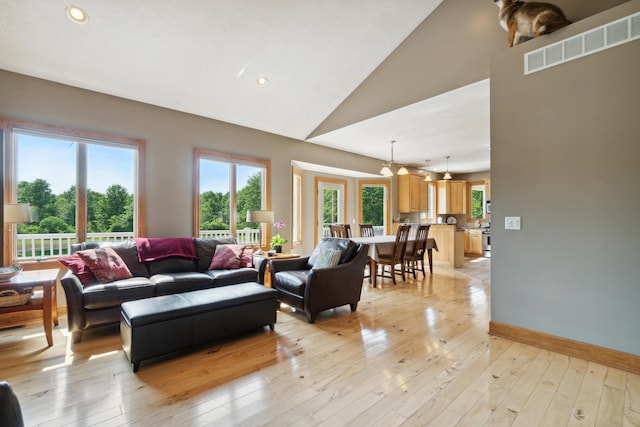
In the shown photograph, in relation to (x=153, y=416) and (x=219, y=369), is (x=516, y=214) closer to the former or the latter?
(x=219, y=369)

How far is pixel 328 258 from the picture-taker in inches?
148

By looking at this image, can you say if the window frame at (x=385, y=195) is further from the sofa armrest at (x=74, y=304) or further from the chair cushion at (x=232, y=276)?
the sofa armrest at (x=74, y=304)

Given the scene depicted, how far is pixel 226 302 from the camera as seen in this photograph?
2736 millimetres

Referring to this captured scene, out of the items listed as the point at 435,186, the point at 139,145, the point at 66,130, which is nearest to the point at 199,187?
the point at 139,145

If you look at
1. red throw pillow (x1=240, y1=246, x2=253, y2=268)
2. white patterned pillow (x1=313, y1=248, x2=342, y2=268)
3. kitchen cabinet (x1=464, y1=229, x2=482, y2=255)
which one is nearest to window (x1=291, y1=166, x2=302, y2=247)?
red throw pillow (x1=240, y1=246, x2=253, y2=268)

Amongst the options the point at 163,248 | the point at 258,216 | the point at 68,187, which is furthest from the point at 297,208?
the point at 68,187

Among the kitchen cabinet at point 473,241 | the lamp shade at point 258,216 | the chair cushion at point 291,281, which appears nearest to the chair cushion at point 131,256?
the lamp shade at point 258,216

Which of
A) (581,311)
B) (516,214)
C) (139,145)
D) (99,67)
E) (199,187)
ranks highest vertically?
(99,67)

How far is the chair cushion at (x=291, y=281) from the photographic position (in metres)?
3.41

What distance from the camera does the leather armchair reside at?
130 inches

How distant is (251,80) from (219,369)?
3628mm

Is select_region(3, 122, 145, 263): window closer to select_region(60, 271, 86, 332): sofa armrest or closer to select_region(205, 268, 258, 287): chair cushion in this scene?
select_region(60, 271, 86, 332): sofa armrest

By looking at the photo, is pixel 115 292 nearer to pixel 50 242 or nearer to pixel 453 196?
pixel 50 242

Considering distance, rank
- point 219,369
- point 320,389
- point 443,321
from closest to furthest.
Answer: point 320,389, point 219,369, point 443,321
